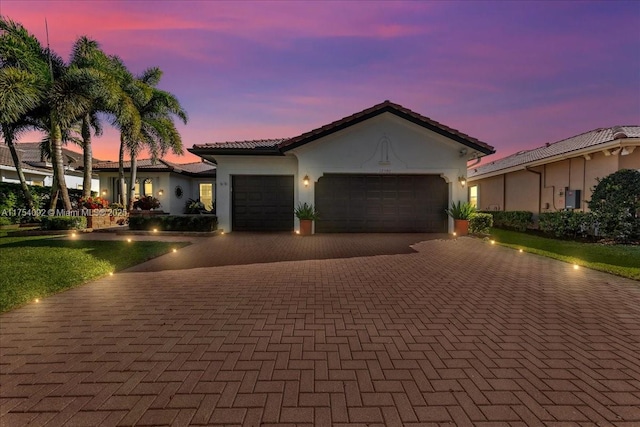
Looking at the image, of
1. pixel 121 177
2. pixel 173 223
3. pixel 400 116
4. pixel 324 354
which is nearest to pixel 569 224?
pixel 400 116

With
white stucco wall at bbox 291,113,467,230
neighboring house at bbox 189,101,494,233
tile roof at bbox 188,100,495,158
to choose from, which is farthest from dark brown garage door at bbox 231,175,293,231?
tile roof at bbox 188,100,495,158

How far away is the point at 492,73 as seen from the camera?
15367mm

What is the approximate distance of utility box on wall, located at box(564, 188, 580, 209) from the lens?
13.2 m

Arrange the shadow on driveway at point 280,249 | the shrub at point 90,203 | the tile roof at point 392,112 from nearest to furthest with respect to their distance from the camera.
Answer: the shadow on driveway at point 280,249
the tile roof at point 392,112
the shrub at point 90,203

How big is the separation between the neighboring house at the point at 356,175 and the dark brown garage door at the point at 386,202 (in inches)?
1.8

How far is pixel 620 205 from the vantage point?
33.9 ft

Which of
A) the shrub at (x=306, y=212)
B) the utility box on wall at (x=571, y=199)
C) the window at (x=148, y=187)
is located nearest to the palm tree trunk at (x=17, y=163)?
the window at (x=148, y=187)

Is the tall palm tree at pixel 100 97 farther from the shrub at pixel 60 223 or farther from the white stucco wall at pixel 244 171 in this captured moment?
the white stucco wall at pixel 244 171

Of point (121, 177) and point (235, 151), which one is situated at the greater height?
point (235, 151)

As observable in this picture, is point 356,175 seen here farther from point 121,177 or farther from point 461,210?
point 121,177

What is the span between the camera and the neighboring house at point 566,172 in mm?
11188

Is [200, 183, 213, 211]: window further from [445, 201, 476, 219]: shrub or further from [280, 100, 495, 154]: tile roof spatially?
[445, 201, 476, 219]: shrub

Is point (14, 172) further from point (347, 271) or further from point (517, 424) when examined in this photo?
point (517, 424)

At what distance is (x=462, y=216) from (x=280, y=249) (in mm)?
8447
